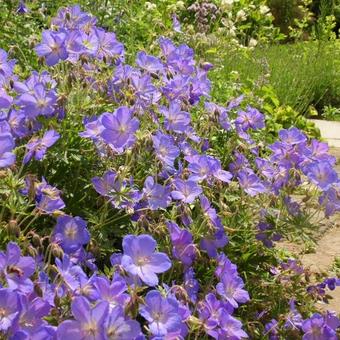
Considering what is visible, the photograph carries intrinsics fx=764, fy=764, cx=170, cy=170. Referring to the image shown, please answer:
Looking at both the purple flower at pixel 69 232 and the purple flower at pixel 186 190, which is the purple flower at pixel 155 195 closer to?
the purple flower at pixel 186 190

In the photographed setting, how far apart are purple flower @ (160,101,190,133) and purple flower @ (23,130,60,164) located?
427 mm

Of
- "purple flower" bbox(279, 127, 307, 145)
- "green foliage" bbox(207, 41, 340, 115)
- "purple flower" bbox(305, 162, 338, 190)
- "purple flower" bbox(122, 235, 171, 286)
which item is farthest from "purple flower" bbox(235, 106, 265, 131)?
"green foliage" bbox(207, 41, 340, 115)

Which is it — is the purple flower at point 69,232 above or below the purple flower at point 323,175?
below

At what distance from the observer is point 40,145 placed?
1.83m

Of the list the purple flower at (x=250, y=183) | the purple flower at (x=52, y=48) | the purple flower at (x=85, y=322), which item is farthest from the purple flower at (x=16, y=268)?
the purple flower at (x=250, y=183)

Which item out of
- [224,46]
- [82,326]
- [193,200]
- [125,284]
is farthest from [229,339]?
[224,46]

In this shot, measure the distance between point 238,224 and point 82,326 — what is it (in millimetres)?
1003

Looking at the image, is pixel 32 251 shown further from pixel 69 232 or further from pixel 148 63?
pixel 148 63

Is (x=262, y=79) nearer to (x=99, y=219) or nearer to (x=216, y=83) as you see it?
(x=216, y=83)

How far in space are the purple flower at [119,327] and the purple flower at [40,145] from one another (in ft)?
2.00

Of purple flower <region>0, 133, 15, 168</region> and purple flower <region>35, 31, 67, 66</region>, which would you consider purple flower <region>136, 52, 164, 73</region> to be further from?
purple flower <region>0, 133, 15, 168</region>

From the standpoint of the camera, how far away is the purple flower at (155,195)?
1893 mm

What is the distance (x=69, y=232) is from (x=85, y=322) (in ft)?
1.62

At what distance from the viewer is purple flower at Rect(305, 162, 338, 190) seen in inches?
77.3
